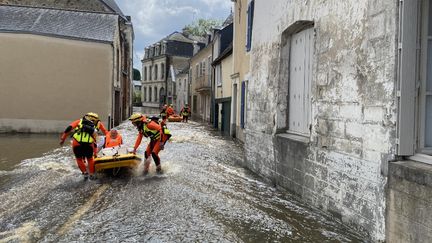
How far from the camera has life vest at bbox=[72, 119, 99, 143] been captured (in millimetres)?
8805

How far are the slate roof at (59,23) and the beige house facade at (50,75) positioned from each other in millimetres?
46

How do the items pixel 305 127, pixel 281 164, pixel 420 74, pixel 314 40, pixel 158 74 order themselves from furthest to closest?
pixel 158 74 < pixel 281 164 < pixel 305 127 < pixel 314 40 < pixel 420 74

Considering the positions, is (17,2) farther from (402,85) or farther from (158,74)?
(158,74)

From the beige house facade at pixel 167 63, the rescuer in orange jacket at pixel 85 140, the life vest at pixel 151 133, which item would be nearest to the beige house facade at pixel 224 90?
the life vest at pixel 151 133

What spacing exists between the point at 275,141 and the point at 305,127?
1.07m

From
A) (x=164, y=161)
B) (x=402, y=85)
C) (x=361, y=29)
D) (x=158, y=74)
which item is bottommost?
(x=164, y=161)

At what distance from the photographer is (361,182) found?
17.4 ft

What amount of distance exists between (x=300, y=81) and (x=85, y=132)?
15.2 ft

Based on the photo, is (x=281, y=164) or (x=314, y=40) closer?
(x=314, y=40)

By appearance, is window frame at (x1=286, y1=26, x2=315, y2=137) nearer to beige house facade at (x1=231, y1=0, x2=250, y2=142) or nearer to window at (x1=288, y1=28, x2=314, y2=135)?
window at (x1=288, y1=28, x2=314, y2=135)

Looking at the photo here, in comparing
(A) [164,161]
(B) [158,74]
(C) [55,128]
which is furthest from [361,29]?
(B) [158,74]

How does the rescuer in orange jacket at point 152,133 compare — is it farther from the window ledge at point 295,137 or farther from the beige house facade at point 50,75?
the beige house facade at point 50,75

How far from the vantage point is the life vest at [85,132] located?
28.9 feet

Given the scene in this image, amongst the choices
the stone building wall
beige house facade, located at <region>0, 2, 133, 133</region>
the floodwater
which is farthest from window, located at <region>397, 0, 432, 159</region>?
the stone building wall
